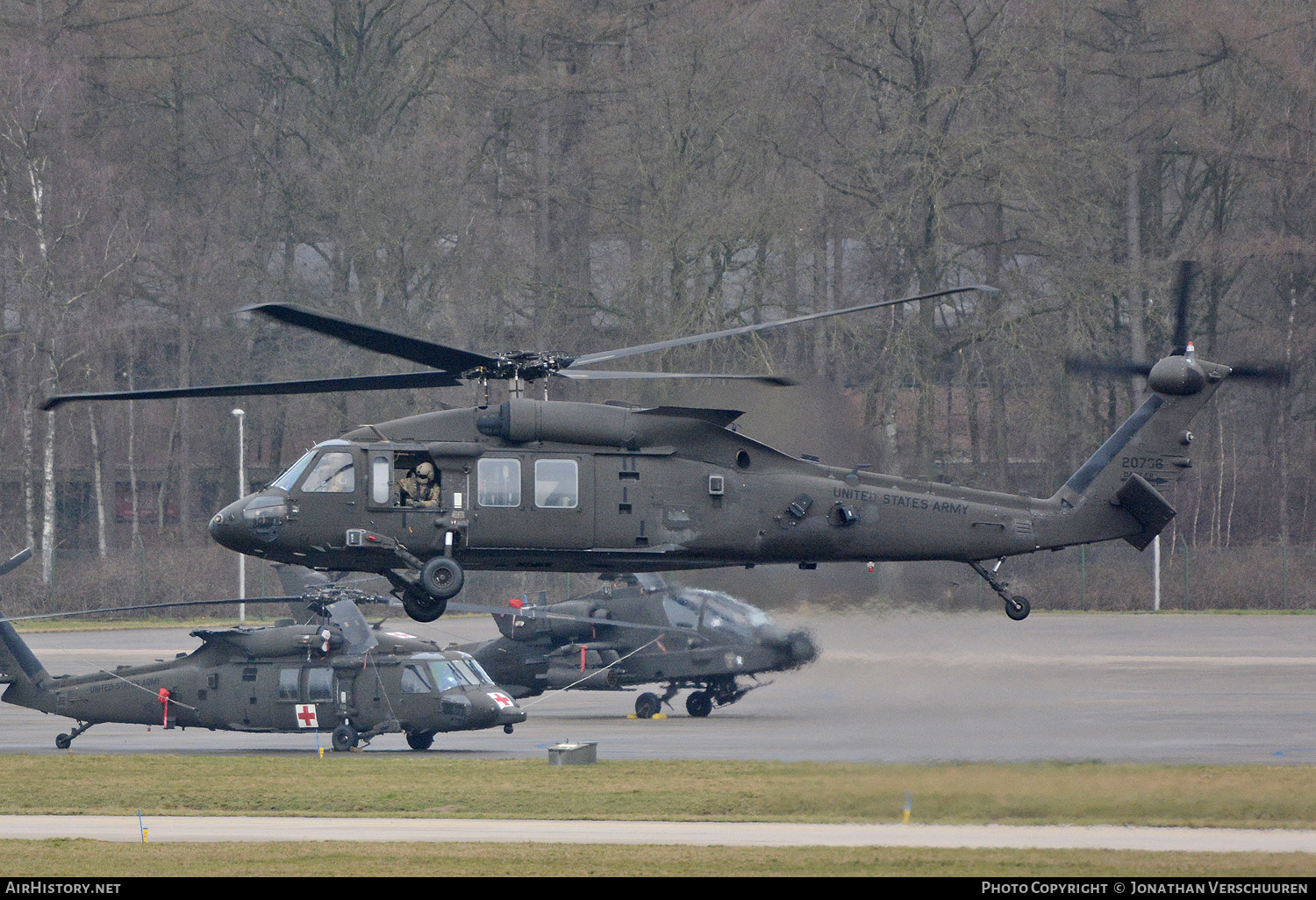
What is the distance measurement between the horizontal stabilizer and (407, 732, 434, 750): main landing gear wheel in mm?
12645

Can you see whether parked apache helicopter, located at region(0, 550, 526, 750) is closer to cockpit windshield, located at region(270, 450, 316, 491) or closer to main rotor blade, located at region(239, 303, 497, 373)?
cockpit windshield, located at region(270, 450, 316, 491)

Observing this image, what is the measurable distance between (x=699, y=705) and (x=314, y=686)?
750cm

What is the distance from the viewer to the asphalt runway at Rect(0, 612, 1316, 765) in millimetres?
21203

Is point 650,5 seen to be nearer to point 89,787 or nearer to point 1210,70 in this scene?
point 1210,70

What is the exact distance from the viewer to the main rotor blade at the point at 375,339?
1425 centimetres

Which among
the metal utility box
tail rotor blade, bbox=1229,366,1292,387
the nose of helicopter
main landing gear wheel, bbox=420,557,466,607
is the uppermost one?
tail rotor blade, bbox=1229,366,1292,387

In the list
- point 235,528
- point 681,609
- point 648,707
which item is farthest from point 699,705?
point 235,528

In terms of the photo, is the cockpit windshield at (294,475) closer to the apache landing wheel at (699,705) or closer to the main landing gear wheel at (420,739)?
→ the main landing gear wheel at (420,739)

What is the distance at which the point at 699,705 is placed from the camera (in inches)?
1171

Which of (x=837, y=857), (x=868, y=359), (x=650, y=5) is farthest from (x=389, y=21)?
(x=837, y=857)

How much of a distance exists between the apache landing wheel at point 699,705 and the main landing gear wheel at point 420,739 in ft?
18.3

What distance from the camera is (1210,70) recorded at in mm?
47844

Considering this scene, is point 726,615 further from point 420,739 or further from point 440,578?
point 440,578

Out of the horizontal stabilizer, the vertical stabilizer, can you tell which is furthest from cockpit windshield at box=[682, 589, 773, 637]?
the horizontal stabilizer
